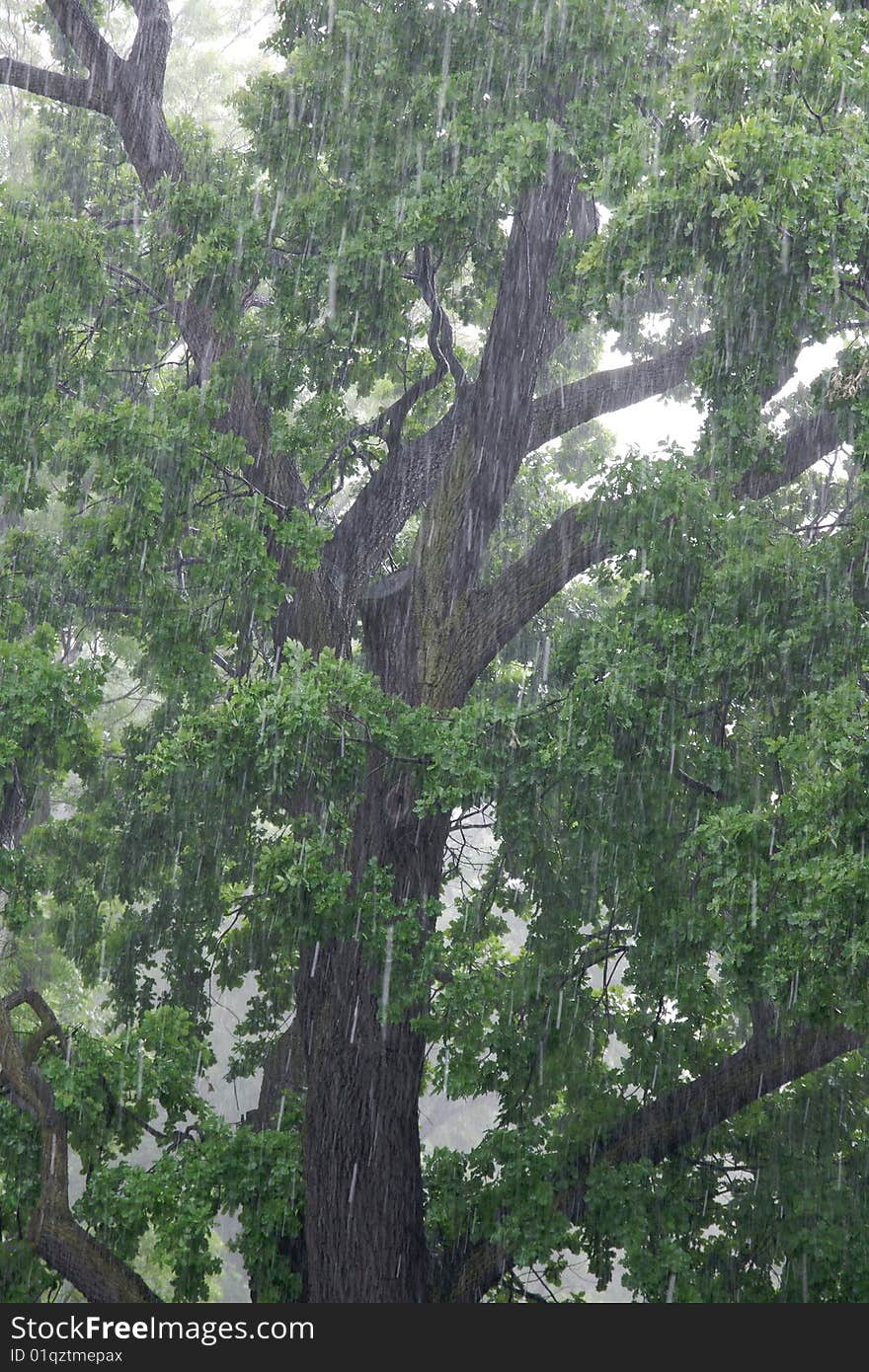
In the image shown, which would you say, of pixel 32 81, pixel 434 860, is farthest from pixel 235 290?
pixel 434 860

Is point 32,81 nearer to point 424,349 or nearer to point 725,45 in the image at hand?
point 424,349

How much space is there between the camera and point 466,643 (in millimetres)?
10398

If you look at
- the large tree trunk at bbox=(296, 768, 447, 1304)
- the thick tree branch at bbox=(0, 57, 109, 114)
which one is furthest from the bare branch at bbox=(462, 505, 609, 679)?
the thick tree branch at bbox=(0, 57, 109, 114)

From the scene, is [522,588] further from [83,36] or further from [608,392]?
[83,36]

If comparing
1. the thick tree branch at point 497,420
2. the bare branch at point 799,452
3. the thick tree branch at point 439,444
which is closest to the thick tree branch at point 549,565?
the bare branch at point 799,452

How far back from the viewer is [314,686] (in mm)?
8211

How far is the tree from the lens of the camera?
776cm

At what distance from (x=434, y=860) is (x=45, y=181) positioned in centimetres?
748

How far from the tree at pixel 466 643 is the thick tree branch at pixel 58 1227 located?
0.03 m

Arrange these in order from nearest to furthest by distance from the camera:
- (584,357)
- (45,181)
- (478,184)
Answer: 1. (478,184)
2. (45,181)
3. (584,357)

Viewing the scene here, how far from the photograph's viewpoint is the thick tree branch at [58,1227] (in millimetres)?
8555

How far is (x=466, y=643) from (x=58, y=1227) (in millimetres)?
4937

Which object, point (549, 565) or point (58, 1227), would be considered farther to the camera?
point (549, 565)

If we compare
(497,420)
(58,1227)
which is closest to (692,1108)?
(58,1227)
